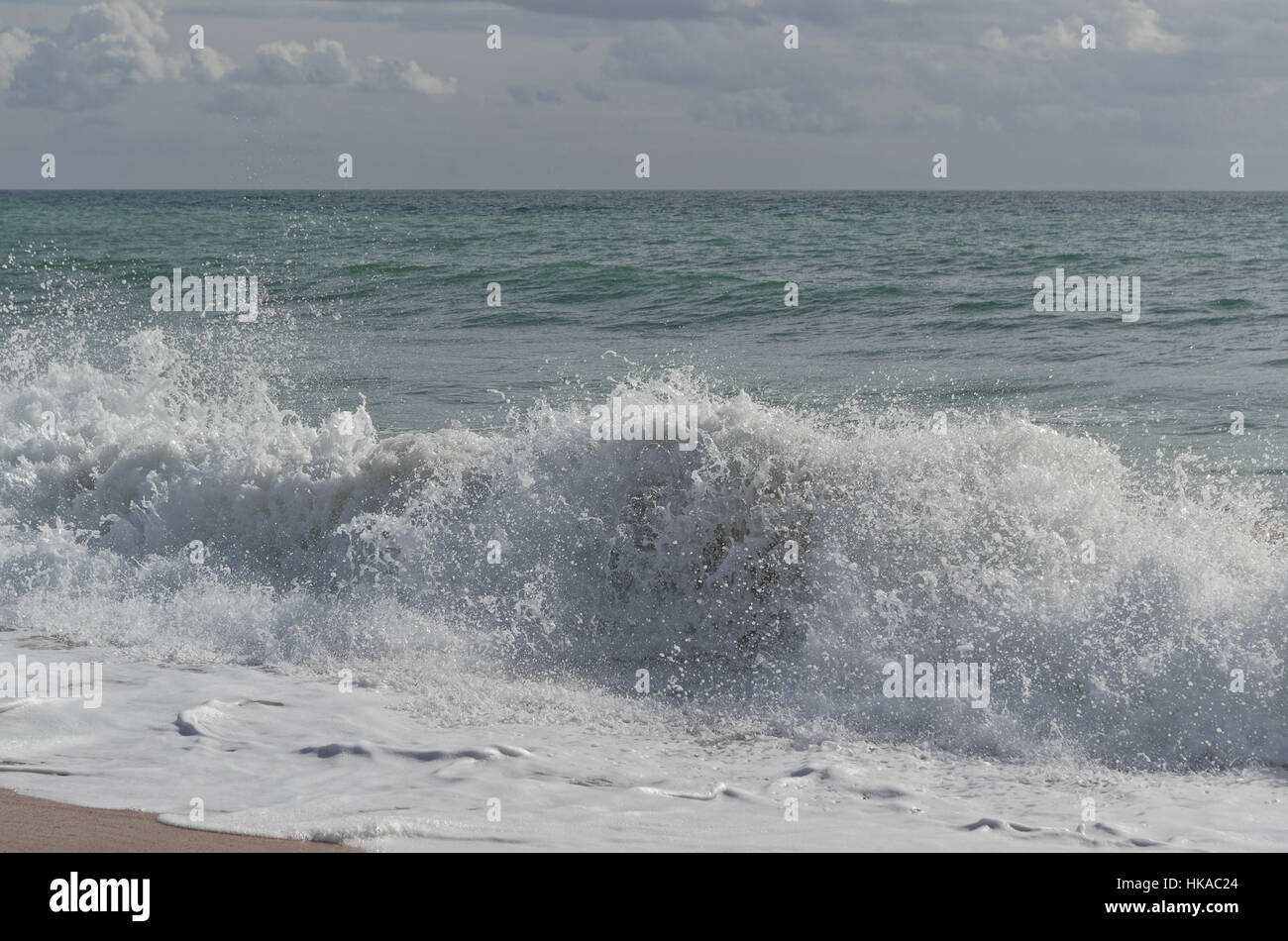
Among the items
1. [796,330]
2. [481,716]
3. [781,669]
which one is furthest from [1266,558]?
[796,330]

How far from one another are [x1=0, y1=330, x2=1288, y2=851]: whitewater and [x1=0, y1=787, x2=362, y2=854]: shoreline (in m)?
0.10

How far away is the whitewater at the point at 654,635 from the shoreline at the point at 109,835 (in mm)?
105

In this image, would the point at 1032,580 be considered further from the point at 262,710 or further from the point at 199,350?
the point at 199,350

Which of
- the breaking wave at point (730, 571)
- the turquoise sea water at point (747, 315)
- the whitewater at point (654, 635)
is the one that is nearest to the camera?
the whitewater at point (654, 635)

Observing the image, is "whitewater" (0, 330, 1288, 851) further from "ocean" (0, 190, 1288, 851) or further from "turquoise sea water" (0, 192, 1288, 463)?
"turquoise sea water" (0, 192, 1288, 463)

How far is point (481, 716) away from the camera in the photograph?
5504mm

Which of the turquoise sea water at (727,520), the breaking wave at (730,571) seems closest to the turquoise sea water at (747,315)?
the turquoise sea water at (727,520)

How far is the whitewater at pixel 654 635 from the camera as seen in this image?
4.59 m

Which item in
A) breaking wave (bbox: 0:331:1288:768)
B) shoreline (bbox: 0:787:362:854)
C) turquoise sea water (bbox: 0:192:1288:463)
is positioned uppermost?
turquoise sea water (bbox: 0:192:1288:463)

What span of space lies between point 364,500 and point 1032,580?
4.34 m

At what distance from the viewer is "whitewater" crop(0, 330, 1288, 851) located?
4.59 m

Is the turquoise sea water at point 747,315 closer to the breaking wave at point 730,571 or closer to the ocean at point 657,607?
the ocean at point 657,607

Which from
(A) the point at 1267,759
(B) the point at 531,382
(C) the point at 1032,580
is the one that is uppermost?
(B) the point at 531,382

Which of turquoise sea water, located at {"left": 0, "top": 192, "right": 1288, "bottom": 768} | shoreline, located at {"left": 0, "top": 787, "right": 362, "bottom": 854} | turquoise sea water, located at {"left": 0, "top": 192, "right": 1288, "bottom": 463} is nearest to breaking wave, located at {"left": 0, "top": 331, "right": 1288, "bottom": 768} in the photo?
turquoise sea water, located at {"left": 0, "top": 192, "right": 1288, "bottom": 768}
